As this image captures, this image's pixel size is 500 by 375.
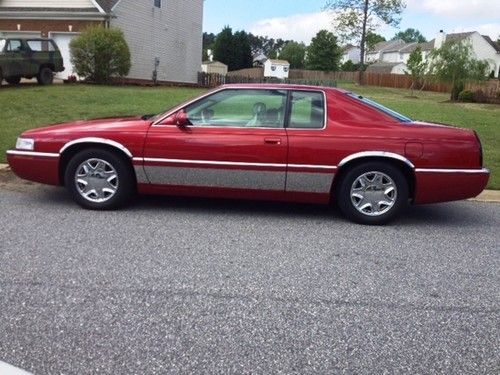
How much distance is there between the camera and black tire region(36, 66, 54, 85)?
19906 mm

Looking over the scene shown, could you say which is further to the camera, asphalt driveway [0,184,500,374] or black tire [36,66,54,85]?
black tire [36,66,54,85]

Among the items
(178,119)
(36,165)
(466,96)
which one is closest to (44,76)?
(36,165)

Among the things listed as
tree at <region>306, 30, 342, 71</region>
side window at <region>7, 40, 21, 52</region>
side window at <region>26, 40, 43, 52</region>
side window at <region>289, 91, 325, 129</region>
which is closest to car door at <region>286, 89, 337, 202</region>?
side window at <region>289, 91, 325, 129</region>

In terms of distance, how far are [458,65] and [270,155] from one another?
2802cm

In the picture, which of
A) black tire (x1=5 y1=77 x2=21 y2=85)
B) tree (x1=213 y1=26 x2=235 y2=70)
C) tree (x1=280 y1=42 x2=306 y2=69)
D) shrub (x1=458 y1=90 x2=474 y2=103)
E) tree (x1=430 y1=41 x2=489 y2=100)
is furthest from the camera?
tree (x1=280 y1=42 x2=306 y2=69)

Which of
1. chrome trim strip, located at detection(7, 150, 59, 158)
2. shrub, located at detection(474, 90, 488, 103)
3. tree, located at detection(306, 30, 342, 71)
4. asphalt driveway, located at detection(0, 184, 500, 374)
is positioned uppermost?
tree, located at detection(306, 30, 342, 71)

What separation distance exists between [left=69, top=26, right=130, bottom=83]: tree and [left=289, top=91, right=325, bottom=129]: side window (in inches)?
683

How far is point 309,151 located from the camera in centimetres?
547

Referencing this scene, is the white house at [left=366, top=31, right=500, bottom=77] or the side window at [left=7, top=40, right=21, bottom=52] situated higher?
the white house at [left=366, top=31, right=500, bottom=77]

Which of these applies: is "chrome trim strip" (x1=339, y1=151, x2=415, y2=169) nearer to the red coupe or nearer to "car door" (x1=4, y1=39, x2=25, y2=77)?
the red coupe

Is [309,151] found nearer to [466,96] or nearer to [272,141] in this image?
[272,141]

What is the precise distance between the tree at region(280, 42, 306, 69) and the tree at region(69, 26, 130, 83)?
8302 cm

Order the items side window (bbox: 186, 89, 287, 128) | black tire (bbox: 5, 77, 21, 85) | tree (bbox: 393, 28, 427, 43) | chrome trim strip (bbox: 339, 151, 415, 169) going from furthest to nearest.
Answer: tree (bbox: 393, 28, 427, 43) → black tire (bbox: 5, 77, 21, 85) → side window (bbox: 186, 89, 287, 128) → chrome trim strip (bbox: 339, 151, 415, 169)

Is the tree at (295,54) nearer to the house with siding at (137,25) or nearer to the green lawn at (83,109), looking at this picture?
the house with siding at (137,25)
